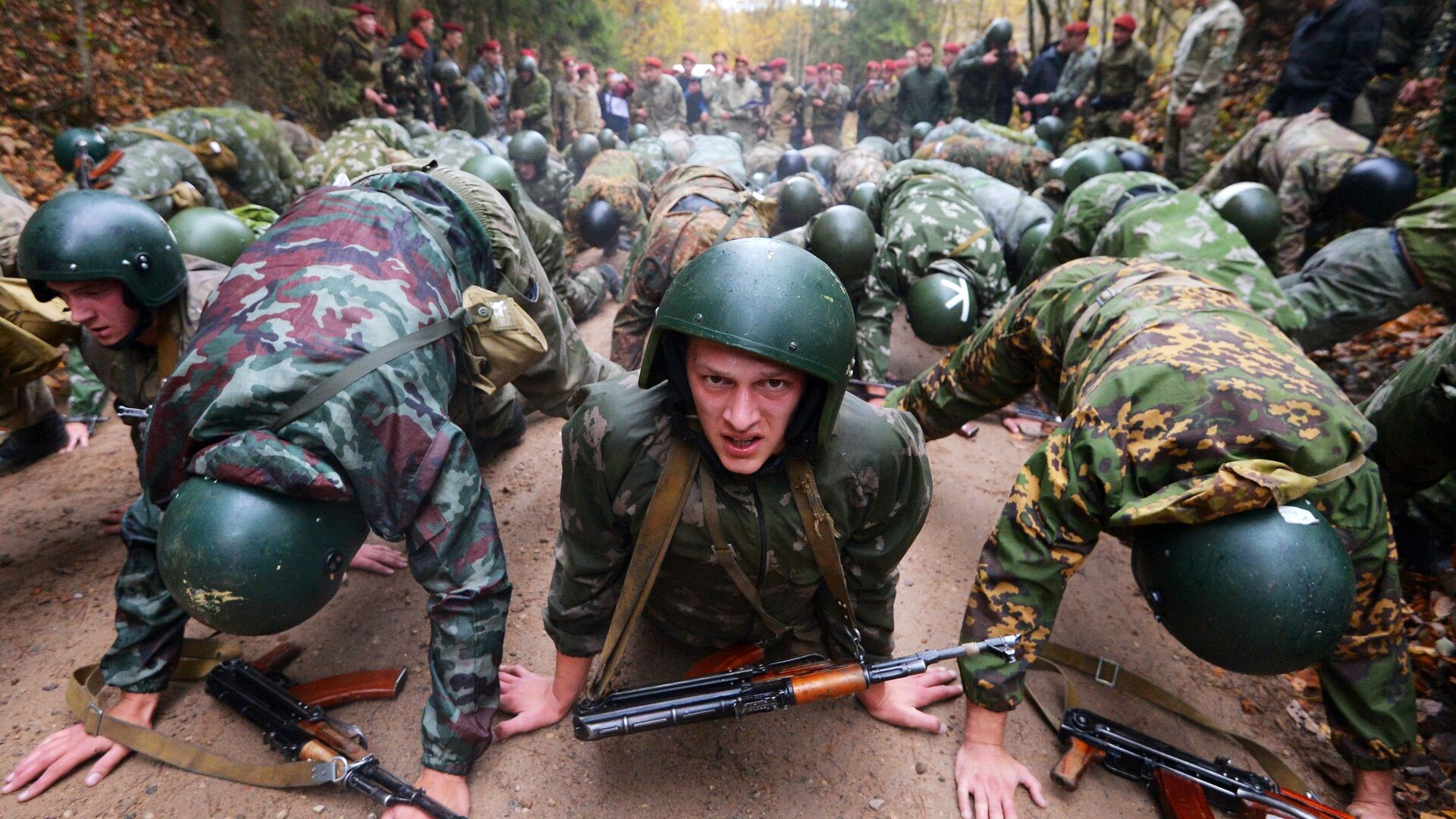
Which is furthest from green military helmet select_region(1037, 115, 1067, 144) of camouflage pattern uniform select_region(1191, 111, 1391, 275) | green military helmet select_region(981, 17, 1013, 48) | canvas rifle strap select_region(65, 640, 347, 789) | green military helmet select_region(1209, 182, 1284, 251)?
canvas rifle strap select_region(65, 640, 347, 789)

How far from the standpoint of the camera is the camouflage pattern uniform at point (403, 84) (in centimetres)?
986

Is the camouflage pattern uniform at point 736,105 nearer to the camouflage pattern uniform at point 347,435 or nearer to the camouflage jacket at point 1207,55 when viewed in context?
the camouflage jacket at point 1207,55

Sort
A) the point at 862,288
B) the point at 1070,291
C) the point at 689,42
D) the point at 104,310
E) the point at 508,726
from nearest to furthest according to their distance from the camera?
the point at 508,726, the point at 104,310, the point at 1070,291, the point at 862,288, the point at 689,42

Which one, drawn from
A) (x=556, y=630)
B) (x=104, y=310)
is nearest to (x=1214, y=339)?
(x=556, y=630)

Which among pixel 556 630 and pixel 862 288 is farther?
pixel 862 288

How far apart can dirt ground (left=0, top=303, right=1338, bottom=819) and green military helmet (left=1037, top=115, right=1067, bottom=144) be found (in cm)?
840

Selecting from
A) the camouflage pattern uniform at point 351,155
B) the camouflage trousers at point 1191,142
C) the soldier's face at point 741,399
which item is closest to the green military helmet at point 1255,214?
the camouflage trousers at point 1191,142

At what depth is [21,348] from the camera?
2947 millimetres

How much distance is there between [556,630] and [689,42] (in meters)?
36.4

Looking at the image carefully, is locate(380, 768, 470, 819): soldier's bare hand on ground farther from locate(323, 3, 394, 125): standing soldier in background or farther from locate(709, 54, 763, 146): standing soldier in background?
locate(709, 54, 763, 146): standing soldier in background

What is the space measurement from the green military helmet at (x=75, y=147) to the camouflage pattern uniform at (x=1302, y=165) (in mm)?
8775

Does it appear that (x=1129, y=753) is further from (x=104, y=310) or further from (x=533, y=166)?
(x=533, y=166)

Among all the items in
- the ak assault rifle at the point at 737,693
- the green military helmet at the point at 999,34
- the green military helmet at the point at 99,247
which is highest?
the green military helmet at the point at 999,34

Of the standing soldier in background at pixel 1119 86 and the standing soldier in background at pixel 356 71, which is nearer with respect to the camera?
the standing soldier in background at pixel 356 71
